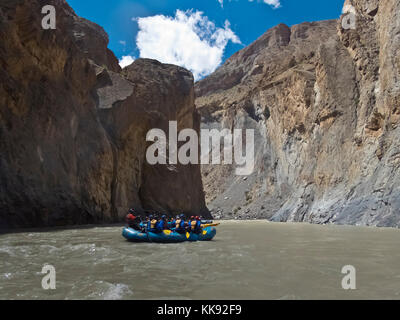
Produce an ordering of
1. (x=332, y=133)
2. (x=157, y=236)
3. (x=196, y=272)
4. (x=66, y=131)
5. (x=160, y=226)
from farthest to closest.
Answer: (x=332, y=133), (x=66, y=131), (x=160, y=226), (x=157, y=236), (x=196, y=272)

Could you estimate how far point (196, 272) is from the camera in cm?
721

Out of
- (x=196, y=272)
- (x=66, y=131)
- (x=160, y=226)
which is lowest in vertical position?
(x=196, y=272)

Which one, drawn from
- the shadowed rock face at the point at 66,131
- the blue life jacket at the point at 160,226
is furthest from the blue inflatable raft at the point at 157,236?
the shadowed rock face at the point at 66,131

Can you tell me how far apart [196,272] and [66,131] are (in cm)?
1726

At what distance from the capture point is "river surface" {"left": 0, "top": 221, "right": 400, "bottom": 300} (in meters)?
5.41

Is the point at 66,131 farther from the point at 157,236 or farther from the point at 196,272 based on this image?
the point at 196,272

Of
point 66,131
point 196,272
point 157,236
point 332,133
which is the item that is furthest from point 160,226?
point 332,133

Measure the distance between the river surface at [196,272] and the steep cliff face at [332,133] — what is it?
13.7m

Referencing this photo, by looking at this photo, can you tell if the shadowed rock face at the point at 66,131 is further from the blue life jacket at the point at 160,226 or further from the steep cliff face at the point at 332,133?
the steep cliff face at the point at 332,133

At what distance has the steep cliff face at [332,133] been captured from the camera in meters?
24.5

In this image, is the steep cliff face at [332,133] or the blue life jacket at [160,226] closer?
the blue life jacket at [160,226]

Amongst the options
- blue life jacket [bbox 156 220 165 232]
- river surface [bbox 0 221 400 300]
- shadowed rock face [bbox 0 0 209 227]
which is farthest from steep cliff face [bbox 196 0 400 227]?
shadowed rock face [bbox 0 0 209 227]

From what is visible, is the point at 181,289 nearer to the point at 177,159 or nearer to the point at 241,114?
the point at 177,159

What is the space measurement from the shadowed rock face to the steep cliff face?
46.3ft
